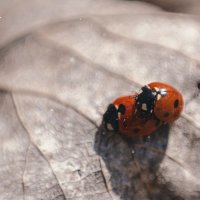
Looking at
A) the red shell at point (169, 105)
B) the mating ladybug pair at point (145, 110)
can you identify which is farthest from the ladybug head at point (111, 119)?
the red shell at point (169, 105)

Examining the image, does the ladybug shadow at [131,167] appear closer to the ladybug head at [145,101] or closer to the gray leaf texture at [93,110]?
the gray leaf texture at [93,110]

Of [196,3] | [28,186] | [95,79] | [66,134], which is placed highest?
[196,3]

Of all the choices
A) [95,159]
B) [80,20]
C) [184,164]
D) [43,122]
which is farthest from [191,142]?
[80,20]

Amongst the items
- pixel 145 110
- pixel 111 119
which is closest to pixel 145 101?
pixel 145 110

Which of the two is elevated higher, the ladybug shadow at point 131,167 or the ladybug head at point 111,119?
the ladybug head at point 111,119

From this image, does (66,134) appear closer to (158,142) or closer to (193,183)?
(158,142)

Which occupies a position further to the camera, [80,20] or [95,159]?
[80,20]

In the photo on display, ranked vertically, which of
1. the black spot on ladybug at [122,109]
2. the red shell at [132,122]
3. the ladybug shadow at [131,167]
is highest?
the black spot on ladybug at [122,109]

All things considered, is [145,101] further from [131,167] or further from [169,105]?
[131,167]
